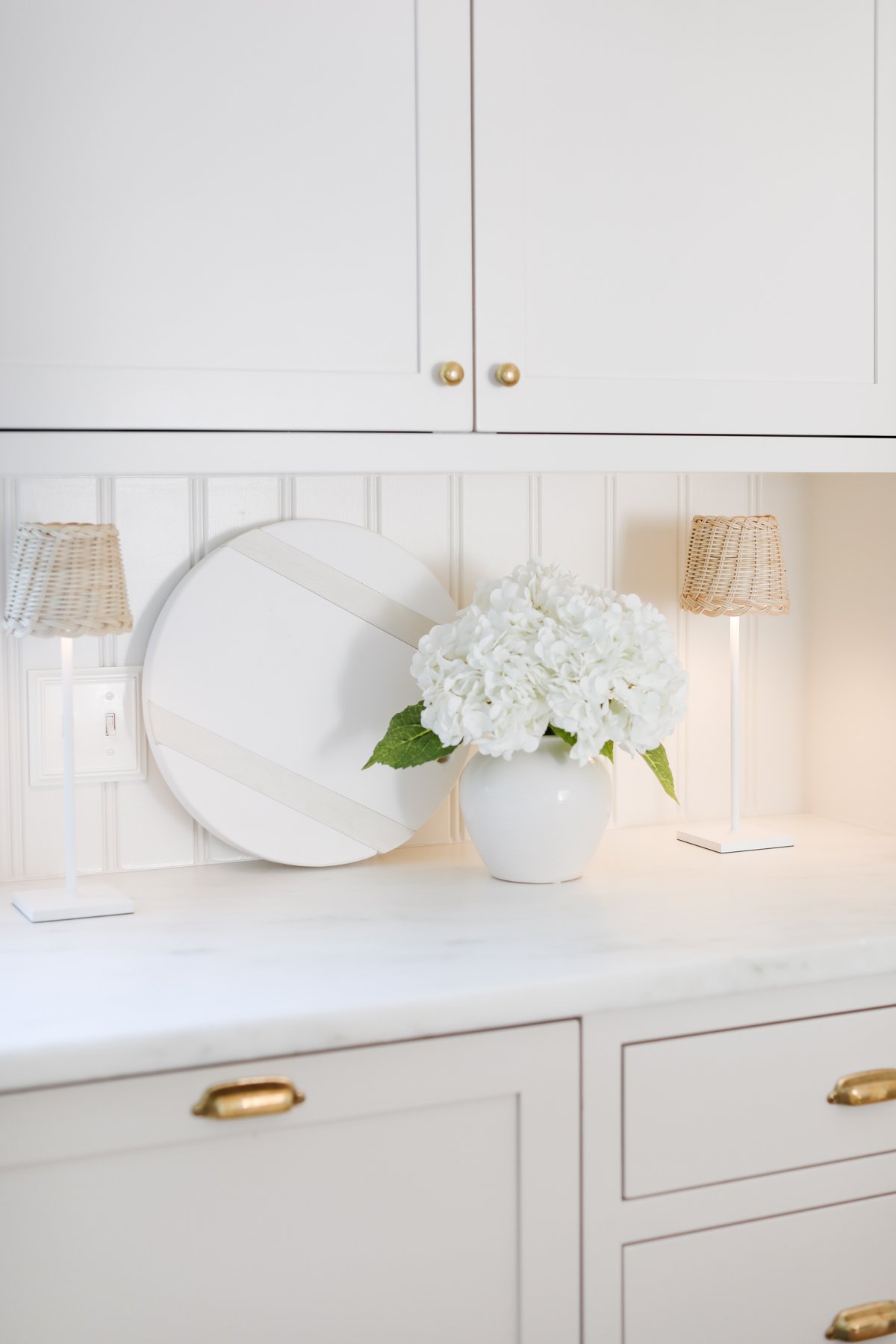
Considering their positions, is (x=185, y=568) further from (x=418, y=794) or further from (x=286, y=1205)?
(x=286, y=1205)

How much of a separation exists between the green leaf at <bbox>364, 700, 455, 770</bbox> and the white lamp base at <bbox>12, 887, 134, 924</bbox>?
1.08 ft

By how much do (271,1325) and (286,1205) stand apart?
0.36ft

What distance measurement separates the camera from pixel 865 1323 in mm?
1396

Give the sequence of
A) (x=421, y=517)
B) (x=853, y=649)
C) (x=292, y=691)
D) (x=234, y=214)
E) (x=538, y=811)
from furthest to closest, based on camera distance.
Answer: (x=853, y=649) → (x=421, y=517) → (x=292, y=691) → (x=538, y=811) → (x=234, y=214)

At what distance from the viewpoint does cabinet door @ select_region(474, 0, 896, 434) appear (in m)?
1.42

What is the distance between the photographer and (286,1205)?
1186mm

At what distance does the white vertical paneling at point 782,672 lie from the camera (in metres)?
1.99

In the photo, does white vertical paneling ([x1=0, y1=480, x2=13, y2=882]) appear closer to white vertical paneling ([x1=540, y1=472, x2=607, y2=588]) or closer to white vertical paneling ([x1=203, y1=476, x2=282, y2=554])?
white vertical paneling ([x1=203, y1=476, x2=282, y2=554])

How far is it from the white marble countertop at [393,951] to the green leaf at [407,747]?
0.51 feet

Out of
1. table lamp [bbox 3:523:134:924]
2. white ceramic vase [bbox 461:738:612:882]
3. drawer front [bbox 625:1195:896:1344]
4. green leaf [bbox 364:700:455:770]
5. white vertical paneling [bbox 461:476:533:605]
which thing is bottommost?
drawer front [bbox 625:1195:896:1344]

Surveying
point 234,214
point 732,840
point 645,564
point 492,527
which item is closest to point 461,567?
point 492,527

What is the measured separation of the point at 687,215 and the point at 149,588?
2.58 feet

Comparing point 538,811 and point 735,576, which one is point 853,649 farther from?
point 538,811

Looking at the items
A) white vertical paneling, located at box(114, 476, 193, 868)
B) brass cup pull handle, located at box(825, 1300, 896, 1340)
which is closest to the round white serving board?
white vertical paneling, located at box(114, 476, 193, 868)
